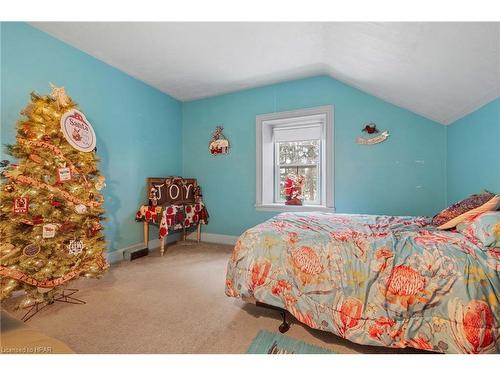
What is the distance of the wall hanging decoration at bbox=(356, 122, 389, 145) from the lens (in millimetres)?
2972

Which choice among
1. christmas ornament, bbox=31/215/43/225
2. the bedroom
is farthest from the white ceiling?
christmas ornament, bbox=31/215/43/225

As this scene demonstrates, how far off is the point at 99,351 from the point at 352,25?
119 inches

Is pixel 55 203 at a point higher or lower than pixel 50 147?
lower

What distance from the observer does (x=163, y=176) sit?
3826 millimetres

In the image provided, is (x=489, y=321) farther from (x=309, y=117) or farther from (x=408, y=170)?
(x=309, y=117)

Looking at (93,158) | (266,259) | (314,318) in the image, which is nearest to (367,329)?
(314,318)

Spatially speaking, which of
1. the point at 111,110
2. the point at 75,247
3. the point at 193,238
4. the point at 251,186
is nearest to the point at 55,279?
the point at 75,247

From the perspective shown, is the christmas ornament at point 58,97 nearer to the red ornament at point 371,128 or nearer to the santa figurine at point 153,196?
the santa figurine at point 153,196

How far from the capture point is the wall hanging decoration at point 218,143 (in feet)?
12.8

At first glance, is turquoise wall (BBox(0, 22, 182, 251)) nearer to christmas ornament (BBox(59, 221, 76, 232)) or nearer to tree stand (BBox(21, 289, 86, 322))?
tree stand (BBox(21, 289, 86, 322))

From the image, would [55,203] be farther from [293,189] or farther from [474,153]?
[474,153]

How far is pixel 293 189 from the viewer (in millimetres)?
3672

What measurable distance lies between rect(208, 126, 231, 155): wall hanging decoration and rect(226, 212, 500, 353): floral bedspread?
2.51 metres

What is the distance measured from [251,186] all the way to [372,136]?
6.26ft
